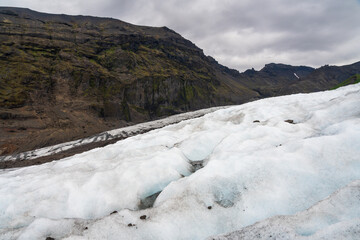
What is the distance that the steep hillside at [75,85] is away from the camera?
49.7 m

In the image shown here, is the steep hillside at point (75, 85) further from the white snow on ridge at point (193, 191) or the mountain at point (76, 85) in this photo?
the white snow on ridge at point (193, 191)

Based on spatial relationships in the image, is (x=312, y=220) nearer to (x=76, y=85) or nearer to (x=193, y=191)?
(x=193, y=191)

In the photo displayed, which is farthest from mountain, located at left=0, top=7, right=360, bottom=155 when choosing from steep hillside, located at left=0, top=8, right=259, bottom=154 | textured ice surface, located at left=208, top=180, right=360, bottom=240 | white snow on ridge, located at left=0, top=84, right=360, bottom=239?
textured ice surface, located at left=208, top=180, right=360, bottom=240

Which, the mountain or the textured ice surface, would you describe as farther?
the mountain

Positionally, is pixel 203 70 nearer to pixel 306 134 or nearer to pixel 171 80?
pixel 171 80

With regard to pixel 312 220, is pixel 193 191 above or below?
below

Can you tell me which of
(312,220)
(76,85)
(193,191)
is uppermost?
(76,85)

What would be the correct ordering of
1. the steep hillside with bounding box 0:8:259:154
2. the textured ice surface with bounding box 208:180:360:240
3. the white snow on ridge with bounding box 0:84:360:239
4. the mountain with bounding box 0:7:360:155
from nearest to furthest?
the textured ice surface with bounding box 208:180:360:240
the white snow on ridge with bounding box 0:84:360:239
the mountain with bounding box 0:7:360:155
the steep hillside with bounding box 0:8:259:154

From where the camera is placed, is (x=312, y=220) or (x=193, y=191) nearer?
(x=312, y=220)

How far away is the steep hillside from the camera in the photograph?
49.7 m

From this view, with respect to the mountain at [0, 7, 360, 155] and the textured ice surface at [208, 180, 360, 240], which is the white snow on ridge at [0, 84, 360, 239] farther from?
the mountain at [0, 7, 360, 155]

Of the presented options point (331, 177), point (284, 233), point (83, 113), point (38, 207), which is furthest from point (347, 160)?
point (83, 113)

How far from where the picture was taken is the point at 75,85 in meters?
70.9

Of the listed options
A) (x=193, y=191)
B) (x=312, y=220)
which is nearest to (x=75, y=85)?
(x=193, y=191)
